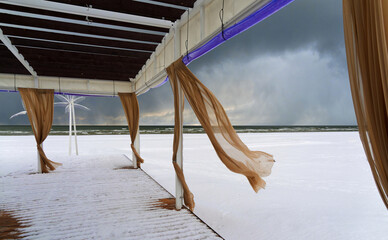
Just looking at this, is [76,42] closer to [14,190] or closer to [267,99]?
[14,190]

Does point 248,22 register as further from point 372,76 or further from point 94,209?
point 94,209

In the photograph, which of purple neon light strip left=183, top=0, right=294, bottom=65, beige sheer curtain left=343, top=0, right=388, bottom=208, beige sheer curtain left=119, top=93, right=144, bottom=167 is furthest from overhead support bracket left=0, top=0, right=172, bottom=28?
beige sheer curtain left=119, top=93, right=144, bottom=167

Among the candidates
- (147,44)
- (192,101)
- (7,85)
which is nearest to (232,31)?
(192,101)

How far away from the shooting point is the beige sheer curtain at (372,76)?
840 millimetres

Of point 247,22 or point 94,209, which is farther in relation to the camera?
point 94,209

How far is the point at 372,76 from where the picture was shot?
867 mm

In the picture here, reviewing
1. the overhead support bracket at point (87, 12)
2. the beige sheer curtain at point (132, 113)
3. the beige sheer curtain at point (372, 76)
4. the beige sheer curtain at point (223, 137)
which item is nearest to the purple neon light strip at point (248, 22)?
the beige sheer curtain at point (223, 137)

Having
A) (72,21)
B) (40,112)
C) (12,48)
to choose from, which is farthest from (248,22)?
(40,112)

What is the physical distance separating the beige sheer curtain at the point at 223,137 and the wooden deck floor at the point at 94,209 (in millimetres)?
731

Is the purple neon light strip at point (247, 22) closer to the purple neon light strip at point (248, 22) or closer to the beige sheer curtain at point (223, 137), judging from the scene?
the purple neon light strip at point (248, 22)

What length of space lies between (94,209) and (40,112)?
3633 mm

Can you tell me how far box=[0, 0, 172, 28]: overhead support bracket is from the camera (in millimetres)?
2217

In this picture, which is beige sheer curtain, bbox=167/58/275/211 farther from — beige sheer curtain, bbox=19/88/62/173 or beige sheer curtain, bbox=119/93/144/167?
beige sheer curtain, bbox=19/88/62/173

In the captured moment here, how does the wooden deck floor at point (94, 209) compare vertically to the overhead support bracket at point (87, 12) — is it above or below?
below
